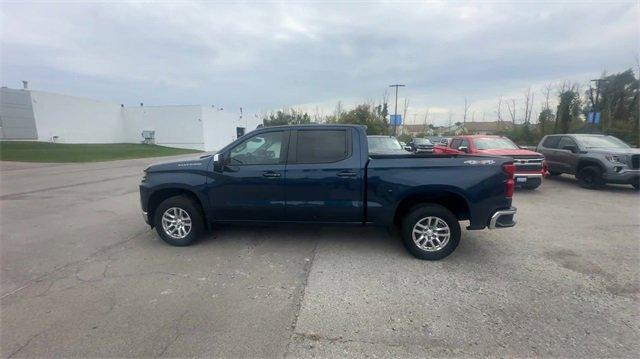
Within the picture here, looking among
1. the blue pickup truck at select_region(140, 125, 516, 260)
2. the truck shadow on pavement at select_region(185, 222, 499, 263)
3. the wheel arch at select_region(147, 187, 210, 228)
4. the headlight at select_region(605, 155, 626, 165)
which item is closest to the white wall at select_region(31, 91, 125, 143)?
the wheel arch at select_region(147, 187, 210, 228)

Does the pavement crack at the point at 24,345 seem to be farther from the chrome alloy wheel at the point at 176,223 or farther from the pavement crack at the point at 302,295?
the chrome alloy wheel at the point at 176,223

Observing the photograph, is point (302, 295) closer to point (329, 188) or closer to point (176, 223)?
point (329, 188)

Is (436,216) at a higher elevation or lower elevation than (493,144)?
lower

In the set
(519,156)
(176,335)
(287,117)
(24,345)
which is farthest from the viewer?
(287,117)

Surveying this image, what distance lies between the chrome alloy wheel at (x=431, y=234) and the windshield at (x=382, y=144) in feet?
24.0

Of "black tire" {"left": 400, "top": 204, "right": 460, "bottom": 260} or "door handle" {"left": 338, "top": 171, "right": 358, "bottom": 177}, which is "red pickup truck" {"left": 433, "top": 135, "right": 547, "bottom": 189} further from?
"door handle" {"left": 338, "top": 171, "right": 358, "bottom": 177}

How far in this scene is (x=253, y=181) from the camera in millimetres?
4859

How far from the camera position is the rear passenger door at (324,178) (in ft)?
15.4

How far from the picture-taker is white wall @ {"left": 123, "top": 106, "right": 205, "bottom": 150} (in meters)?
42.0

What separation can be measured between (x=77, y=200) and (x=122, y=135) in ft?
130

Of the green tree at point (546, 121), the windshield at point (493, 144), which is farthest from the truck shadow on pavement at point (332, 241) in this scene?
the green tree at point (546, 121)

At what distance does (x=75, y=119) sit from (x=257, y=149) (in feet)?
129

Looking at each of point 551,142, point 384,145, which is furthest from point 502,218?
point 551,142

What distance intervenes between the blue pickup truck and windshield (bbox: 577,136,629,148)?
902cm
